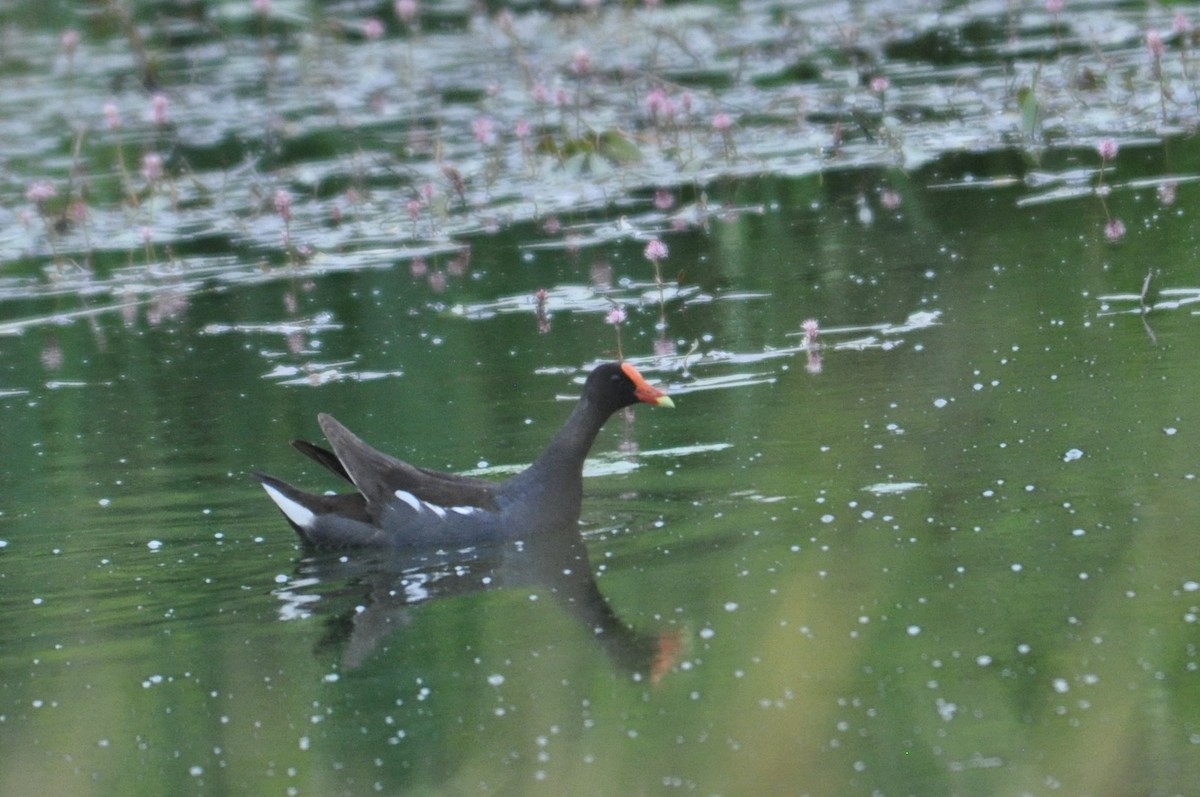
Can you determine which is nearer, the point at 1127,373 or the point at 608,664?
the point at 608,664

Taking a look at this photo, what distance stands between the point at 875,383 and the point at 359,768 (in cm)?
413

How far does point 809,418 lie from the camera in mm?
8742

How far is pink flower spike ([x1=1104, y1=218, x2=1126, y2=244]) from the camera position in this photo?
451 inches

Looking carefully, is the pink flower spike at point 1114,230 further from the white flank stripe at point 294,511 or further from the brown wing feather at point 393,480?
the white flank stripe at point 294,511

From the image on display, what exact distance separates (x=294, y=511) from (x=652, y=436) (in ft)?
5.62

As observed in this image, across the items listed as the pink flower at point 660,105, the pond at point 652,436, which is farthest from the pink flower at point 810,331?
the pink flower at point 660,105

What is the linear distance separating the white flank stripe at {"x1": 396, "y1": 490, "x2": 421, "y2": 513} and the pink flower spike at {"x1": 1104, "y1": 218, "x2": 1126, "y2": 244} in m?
5.06

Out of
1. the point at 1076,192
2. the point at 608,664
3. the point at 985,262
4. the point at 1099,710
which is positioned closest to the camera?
the point at 1099,710

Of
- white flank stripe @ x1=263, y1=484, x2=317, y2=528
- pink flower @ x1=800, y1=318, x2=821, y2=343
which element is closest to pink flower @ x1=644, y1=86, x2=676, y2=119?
pink flower @ x1=800, y1=318, x2=821, y2=343

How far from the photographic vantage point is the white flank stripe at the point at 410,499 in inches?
307

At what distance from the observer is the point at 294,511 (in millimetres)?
7887

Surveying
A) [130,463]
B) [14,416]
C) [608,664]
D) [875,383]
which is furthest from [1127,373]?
[14,416]

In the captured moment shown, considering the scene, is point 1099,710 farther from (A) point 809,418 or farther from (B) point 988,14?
(B) point 988,14

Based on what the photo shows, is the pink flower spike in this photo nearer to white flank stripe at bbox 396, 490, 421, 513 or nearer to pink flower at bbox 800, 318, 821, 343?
pink flower at bbox 800, 318, 821, 343
